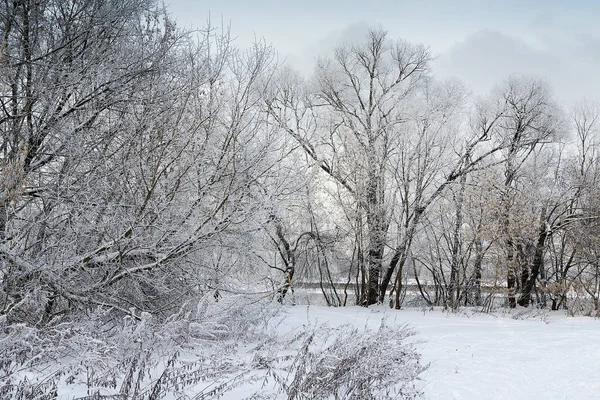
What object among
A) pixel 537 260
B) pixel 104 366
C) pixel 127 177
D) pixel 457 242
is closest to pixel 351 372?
pixel 104 366

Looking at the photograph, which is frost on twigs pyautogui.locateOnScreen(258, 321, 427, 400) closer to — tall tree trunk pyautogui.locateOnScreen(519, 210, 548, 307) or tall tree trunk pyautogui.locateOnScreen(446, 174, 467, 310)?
tall tree trunk pyautogui.locateOnScreen(446, 174, 467, 310)

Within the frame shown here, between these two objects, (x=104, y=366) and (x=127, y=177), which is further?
(x=127, y=177)

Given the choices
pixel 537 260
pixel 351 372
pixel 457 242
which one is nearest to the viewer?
pixel 351 372

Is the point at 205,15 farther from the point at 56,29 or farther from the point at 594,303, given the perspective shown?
the point at 594,303

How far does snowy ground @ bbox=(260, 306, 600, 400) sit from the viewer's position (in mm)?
6707

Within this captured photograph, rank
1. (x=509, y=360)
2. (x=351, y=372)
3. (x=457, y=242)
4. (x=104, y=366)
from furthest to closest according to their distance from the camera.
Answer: (x=457, y=242) < (x=509, y=360) < (x=351, y=372) < (x=104, y=366)

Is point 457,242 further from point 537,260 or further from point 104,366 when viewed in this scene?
point 104,366

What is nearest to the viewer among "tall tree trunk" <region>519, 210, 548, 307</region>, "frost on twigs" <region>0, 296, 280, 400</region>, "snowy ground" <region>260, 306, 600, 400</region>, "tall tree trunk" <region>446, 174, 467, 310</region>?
"frost on twigs" <region>0, 296, 280, 400</region>

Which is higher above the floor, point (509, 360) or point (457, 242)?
Result: point (457, 242)

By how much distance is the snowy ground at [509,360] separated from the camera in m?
6.71

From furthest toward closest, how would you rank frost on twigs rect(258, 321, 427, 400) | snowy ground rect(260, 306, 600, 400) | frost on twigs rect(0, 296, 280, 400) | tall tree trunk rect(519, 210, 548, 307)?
tall tree trunk rect(519, 210, 548, 307) → snowy ground rect(260, 306, 600, 400) → frost on twigs rect(258, 321, 427, 400) → frost on twigs rect(0, 296, 280, 400)

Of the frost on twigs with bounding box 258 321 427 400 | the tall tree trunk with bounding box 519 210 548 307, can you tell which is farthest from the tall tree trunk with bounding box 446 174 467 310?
the frost on twigs with bounding box 258 321 427 400

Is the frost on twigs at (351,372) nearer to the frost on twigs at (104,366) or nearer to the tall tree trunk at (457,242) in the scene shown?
the frost on twigs at (104,366)

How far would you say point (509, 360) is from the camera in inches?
325
